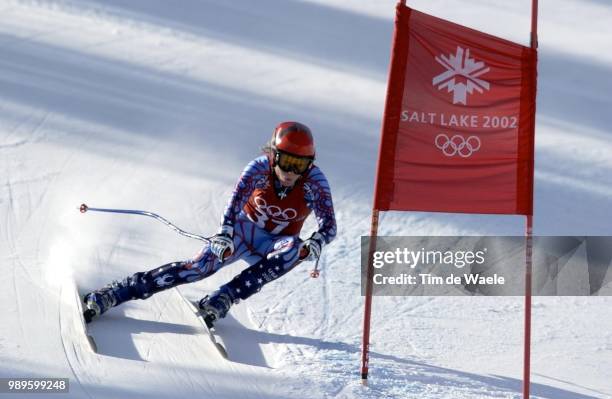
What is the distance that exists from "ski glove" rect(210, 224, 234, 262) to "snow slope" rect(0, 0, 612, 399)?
61cm

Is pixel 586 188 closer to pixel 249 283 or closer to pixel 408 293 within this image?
pixel 408 293

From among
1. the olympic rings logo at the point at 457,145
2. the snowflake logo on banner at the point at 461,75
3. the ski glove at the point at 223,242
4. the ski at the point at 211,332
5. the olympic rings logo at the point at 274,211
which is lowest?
the ski at the point at 211,332

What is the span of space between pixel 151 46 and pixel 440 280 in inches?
215

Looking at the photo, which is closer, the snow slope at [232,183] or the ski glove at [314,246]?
the snow slope at [232,183]

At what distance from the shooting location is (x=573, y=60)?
12414mm

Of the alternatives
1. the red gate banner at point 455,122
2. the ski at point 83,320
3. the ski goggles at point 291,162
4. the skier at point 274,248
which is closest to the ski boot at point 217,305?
the skier at point 274,248

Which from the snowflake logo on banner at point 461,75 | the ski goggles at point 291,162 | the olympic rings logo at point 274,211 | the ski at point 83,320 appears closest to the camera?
the snowflake logo on banner at point 461,75

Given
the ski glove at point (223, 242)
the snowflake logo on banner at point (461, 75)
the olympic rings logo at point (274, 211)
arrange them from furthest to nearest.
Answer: the olympic rings logo at point (274, 211) < the ski glove at point (223, 242) < the snowflake logo on banner at point (461, 75)

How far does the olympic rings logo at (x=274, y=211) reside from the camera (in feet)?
23.5

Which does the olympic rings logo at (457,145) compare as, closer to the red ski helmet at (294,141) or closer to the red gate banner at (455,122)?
the red gate banner at (455,122)

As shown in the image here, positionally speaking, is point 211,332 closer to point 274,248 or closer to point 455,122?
point 274,248

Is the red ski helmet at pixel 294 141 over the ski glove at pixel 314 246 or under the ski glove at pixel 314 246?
over

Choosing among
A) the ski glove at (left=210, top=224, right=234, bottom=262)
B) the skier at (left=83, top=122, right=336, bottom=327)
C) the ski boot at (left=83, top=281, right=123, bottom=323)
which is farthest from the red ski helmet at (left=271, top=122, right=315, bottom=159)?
the ski boot at (left=83, top=281, right=123, bottom=323)

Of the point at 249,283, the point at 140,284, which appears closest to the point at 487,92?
the point at 249,283
